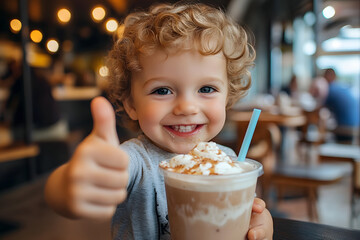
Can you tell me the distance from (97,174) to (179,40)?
510 mm

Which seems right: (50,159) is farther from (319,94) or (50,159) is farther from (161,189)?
(319,94)

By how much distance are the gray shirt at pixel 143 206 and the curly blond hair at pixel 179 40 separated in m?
0.28

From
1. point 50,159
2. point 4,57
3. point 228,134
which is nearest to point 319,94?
point 228,134

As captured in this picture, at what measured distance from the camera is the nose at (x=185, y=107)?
2.71 ft

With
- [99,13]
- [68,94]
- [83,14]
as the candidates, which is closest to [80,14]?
[83,14]

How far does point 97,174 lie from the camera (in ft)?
1.54

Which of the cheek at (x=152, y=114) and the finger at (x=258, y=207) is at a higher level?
the cheek at (x=152, y=114)

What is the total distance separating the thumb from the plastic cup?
208mm

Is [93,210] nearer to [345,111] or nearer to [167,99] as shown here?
[167,99]

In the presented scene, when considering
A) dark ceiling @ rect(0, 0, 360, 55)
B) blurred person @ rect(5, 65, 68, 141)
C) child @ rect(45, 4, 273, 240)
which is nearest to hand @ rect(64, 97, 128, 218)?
child @ rect(45, 4, 273, 240)

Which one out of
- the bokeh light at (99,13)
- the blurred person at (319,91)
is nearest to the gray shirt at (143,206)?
the bokeh light at (99,13)

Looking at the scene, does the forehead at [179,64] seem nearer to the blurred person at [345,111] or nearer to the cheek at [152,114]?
Answer: the cheek at [152,114]

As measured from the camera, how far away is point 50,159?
166 inches

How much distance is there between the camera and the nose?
825 millimetres
